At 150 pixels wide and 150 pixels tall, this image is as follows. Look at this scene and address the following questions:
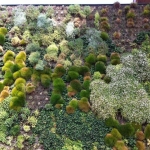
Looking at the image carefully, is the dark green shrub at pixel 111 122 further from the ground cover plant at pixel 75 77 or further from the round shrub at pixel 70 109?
the round shrub at pixel 70 109

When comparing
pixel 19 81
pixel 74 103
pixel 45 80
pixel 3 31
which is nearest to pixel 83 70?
pixel 45 80

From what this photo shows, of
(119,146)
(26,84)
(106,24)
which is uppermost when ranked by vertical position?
(106,24)

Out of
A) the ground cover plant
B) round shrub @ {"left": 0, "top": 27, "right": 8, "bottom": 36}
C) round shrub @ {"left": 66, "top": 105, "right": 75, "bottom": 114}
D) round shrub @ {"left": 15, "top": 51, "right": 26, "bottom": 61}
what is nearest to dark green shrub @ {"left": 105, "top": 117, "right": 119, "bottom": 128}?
the ground cover plant

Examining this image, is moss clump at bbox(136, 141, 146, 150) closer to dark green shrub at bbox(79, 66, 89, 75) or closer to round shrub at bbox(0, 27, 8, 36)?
dark green shrub at bbox(79, 66, 89, 75)

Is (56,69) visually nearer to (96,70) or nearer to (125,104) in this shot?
(96,70)

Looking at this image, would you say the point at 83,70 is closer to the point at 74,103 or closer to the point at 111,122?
the point at 74,103

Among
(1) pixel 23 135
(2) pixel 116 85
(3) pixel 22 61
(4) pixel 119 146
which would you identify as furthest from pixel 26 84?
(4) pixel 119 146

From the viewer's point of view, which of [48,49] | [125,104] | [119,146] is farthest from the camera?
[48,49]
